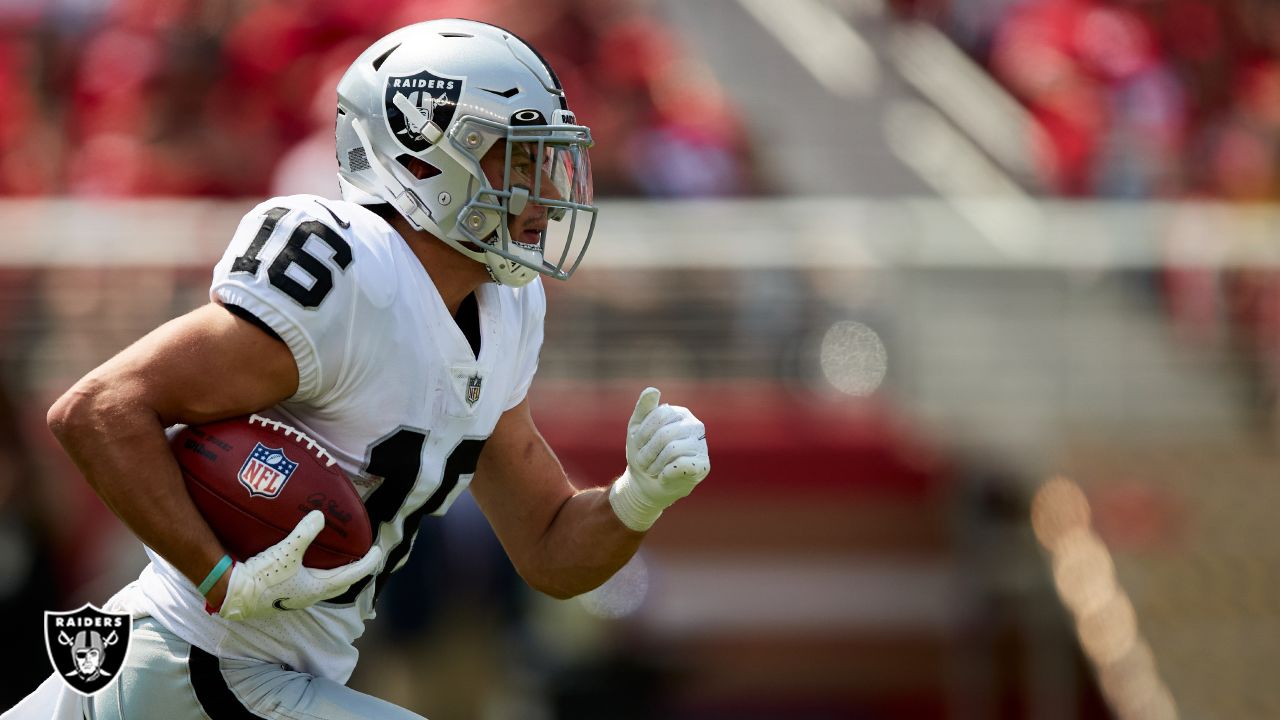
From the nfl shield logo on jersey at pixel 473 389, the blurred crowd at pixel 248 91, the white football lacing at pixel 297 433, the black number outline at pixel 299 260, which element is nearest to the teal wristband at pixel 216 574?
the white football lacing at pixel 297 433

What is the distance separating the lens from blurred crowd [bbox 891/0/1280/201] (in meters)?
8.59

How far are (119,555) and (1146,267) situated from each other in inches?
186

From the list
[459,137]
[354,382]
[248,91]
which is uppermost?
[248,91]

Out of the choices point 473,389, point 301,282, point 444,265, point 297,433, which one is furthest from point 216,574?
point 444,265

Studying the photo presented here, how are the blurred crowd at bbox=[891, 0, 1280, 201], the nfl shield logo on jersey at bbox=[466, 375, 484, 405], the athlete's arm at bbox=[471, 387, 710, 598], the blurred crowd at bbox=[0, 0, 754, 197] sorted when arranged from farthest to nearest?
the blurred crowd at bbox=[891, 0, 1280, 201] → the blurred crowd at bbox=[0, 0, 754, 197] → the athlete's arm at bbox=[471, 387, 710, 598] → the nfl shield logo on jersey at bbox=[466, 375, 484, 405]

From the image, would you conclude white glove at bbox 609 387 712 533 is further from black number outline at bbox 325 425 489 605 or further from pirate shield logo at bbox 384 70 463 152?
pirate shield logo at bbox 384 70 463 152

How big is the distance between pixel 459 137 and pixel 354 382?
0.52 meters

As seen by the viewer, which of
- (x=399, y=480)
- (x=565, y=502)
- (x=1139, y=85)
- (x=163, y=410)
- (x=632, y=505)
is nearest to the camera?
(x=163, y=410)

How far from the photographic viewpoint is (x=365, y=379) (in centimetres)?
298

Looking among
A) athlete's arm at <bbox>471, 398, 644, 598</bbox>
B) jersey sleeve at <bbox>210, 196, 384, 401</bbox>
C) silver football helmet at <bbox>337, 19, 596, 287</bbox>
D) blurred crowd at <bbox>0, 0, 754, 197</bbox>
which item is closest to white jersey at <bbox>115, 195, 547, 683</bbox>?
jersey sleeve at <bbox>210, 196, 384, 401</bbox>

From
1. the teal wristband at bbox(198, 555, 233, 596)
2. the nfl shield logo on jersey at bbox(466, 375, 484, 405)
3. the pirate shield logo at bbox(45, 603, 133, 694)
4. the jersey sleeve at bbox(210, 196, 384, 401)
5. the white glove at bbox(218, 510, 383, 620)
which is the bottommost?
the pirate shield logo at bbox(45, 603, 133, 694)

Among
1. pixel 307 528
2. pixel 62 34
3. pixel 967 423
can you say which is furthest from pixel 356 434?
pixel 62 34

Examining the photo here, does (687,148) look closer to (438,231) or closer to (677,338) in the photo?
(677,338)

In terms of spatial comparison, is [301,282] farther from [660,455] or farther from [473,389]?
[660,455]
